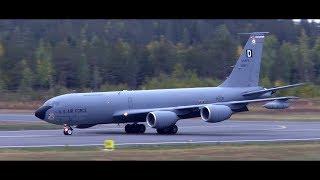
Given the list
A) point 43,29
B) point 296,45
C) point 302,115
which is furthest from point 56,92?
point 296,45

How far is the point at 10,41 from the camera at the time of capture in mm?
61469

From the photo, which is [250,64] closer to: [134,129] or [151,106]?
[151,106]

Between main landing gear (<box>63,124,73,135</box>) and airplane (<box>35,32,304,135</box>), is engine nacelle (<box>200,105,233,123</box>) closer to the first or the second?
airplane (<box>35,32,304,135</box>)

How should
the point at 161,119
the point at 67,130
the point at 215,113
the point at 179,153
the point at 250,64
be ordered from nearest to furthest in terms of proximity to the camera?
1. the point at 179,153
2. the point at 67,130
3. the point at 161,119
4. the point at 215,113
5. the point at 250,64

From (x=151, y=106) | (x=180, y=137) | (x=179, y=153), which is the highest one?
(x=151, y=106)

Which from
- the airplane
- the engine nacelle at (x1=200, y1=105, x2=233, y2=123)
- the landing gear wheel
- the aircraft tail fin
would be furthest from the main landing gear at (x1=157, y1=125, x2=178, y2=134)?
the aircraft tail fin

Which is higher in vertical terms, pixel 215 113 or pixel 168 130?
pixel 215 113

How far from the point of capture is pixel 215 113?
35781mm

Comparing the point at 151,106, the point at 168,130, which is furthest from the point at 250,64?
the point at 168,130

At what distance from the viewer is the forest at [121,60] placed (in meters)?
62.8

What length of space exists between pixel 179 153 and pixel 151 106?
46.6ft

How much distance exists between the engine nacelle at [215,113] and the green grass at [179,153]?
28.6 ft
